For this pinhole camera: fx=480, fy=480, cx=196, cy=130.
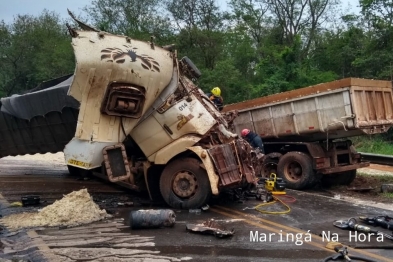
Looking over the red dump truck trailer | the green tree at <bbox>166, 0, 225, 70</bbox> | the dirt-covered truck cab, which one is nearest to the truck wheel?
the red dump truck trailer

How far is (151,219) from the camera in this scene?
6.61 meters

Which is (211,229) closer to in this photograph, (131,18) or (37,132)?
(37,132)

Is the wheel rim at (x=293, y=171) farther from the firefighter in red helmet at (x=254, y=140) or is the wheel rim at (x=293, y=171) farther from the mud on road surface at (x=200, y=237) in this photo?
the mud on road surface at (x=200, y=237)

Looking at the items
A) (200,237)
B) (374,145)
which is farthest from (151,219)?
(374,145)

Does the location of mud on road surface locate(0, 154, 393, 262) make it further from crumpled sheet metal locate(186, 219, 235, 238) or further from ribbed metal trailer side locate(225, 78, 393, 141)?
ribbed metal trailer side locate(225, 78, 393, 141)

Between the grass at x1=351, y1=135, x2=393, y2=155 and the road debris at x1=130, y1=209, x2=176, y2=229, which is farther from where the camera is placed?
the grass at x1=351, y1=135, x2=393, y2=155

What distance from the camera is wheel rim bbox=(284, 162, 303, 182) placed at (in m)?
11.5

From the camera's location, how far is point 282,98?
38.4 feet

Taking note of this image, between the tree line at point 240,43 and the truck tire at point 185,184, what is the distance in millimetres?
15895

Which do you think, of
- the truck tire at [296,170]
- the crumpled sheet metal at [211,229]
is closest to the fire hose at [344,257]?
the crumpled sheet metal at [211,229]

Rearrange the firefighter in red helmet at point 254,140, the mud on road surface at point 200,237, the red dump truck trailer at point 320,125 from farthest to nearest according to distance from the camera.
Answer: the firefighter in red helmet at point 254,140 → the red dump truck trailer at point 320,125 → the mud on road surface at point 200,237

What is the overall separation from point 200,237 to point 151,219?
2.65 ft

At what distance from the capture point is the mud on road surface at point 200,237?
17.6 feet

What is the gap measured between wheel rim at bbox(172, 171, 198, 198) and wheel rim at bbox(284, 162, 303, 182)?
432cm
